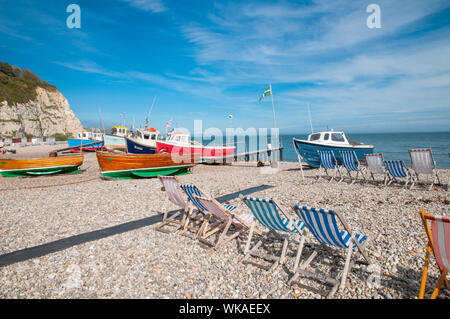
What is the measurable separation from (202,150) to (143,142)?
201 inches

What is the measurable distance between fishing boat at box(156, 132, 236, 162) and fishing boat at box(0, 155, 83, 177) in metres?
6.57

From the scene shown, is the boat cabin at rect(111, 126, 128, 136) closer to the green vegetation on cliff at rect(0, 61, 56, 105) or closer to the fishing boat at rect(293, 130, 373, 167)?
the fishing boat at rect(293, 130, 373, 167)

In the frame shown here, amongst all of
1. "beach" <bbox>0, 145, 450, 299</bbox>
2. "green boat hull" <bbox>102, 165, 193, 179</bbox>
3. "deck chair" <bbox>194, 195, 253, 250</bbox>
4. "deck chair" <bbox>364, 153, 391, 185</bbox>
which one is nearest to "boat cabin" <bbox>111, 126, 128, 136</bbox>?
"green boat hull" <bbox>102, 165, 193, 179</bbox>

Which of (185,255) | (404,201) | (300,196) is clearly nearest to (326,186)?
(300,196)

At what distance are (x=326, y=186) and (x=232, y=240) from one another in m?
5.76

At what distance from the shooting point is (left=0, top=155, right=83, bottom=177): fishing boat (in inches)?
535

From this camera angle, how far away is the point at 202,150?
22.0 metres

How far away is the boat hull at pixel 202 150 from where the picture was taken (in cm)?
2008

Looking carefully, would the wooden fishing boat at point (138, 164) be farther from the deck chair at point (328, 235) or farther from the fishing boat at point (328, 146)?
the deck chair at point (328, 235)

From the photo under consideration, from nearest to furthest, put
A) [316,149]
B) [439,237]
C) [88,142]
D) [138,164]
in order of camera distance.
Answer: [439,237], [138,164], [316,149], [88,142]

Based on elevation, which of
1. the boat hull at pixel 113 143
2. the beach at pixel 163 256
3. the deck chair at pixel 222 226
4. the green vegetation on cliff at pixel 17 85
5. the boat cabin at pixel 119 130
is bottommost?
the beach at pixel 163 256

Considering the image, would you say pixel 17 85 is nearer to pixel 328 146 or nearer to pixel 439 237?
pixel 328 146

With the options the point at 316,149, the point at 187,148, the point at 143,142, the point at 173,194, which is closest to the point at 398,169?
the point at 316,149

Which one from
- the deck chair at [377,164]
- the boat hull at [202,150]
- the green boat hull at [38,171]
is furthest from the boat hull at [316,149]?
the green boat hull at [38,171]
